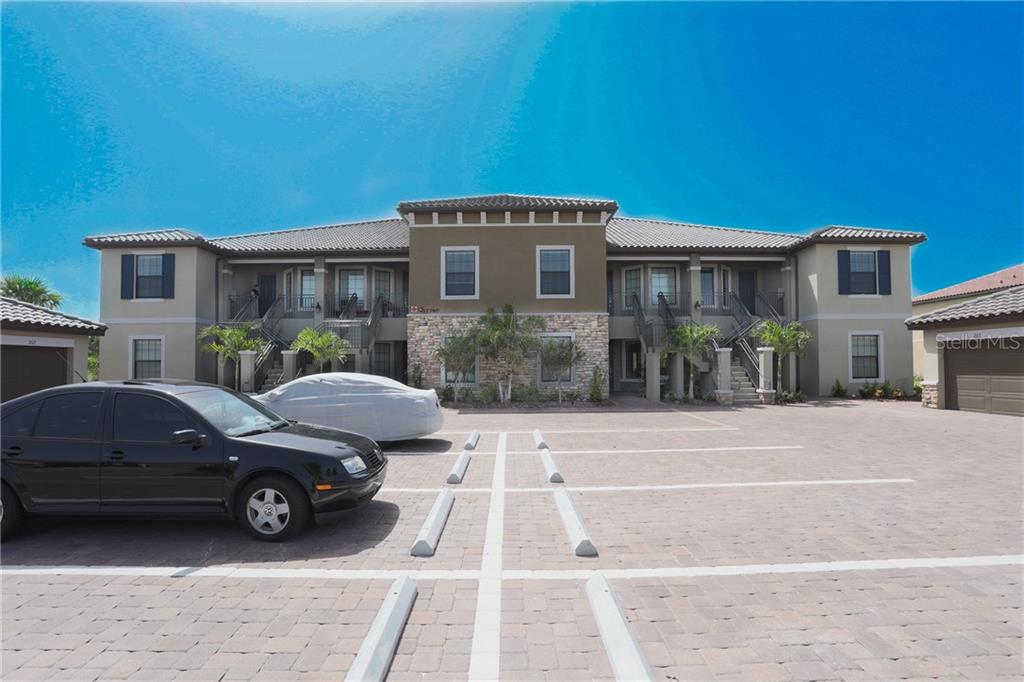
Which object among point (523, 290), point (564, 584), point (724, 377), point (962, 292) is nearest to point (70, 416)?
point (564, 584)

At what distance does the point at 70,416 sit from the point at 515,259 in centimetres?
1604

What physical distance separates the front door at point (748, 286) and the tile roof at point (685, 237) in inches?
59.9

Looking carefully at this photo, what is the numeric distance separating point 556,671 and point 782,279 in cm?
2426

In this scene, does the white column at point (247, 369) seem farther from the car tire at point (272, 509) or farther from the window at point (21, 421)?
the car tire at point (272, 509)

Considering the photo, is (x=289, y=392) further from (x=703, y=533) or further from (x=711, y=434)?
(x=711, y=434)

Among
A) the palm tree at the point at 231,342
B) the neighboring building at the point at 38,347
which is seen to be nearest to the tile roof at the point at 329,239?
the palm tree at the point at 231,342

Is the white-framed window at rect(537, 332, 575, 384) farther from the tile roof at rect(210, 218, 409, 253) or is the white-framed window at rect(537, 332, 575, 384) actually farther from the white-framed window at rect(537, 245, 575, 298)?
the tile roof at rect(210, 218, 409, 253)

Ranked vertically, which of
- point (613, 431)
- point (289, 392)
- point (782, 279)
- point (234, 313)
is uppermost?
point (782, 279)

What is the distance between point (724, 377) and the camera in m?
18.7

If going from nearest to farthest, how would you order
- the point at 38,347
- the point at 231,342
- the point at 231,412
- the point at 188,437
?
the point at 188,437 < the point at 231,412 < the point at 38,347 < the point at 231,342

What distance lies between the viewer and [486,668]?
Result: 2.88 m

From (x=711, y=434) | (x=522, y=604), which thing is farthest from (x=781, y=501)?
(x=711, y=434)

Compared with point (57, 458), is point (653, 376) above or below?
above

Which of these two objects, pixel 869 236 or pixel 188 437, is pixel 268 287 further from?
pixel 869 236
